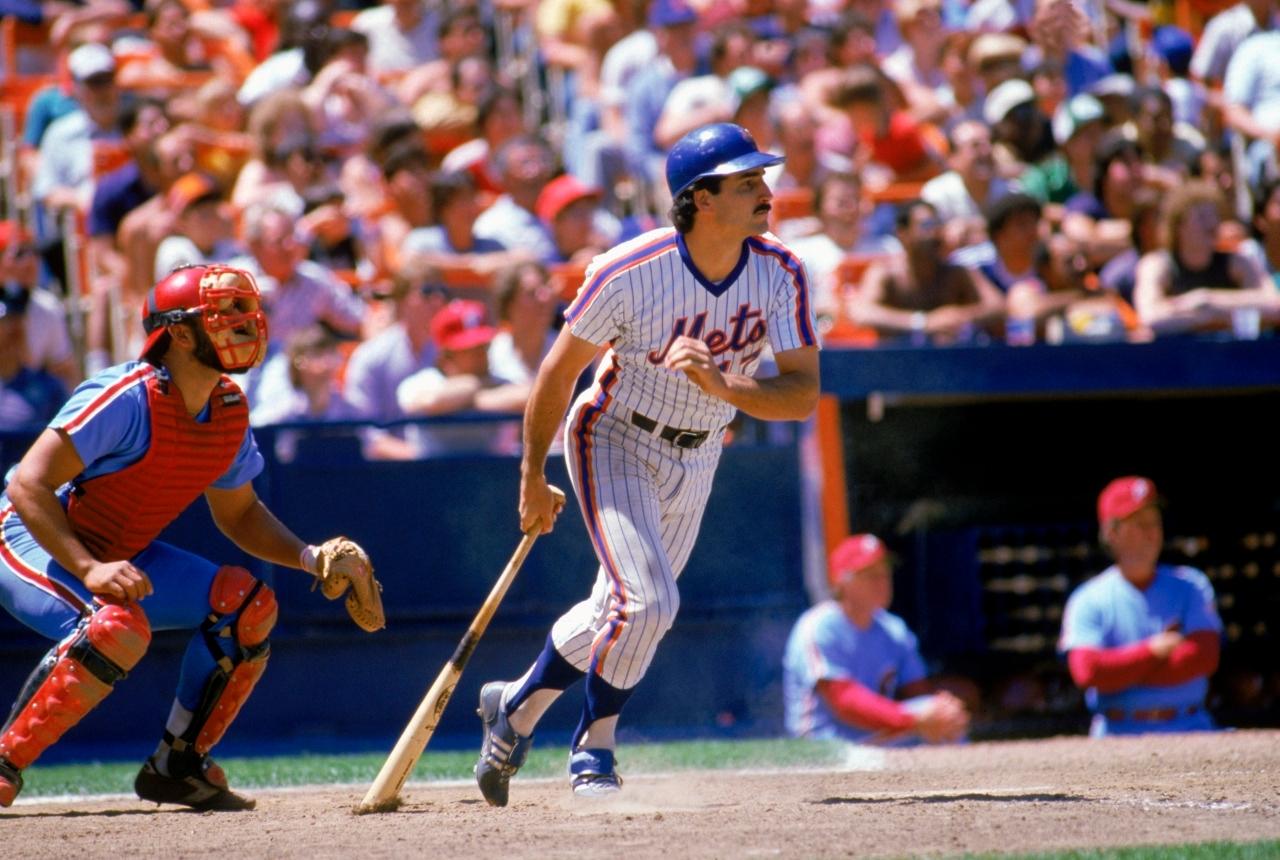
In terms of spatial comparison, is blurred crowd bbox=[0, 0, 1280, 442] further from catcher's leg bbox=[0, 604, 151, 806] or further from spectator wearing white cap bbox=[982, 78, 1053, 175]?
catcher's leg bbox=[0, 604, 151, 806]

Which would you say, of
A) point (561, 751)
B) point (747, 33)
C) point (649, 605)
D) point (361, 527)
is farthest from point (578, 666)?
point (747, 33)

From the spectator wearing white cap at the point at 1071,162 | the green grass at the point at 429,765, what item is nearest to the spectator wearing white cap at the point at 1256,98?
the spectator wearing white cap at the point at 1071,162

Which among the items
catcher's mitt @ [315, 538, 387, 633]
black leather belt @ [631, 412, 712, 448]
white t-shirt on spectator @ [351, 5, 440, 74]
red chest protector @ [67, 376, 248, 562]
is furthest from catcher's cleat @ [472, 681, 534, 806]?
white t-shirt on spectator @ [351, 5, 440, 74]

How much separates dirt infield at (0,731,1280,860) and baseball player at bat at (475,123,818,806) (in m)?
0.33

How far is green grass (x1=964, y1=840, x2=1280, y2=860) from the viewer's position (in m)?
3.72

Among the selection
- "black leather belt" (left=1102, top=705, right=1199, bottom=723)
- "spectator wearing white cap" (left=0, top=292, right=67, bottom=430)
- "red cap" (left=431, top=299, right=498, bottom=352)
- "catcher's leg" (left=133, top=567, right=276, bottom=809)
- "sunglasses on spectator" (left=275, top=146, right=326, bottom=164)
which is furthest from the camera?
"sunglasses on spectator" (left=275, top=146, right=326, bottom=164)

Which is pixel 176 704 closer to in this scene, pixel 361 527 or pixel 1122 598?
pixel 361 527

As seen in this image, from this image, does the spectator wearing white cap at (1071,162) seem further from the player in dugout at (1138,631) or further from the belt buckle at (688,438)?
the belt buckle at (688,438)

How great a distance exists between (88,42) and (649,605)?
7745mm

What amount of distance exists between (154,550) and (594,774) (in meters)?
1.41

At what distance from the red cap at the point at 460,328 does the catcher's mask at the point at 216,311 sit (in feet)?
9.92

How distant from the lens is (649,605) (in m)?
4.59

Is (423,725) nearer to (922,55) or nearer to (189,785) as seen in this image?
(189,785)

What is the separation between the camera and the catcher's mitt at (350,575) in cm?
482
